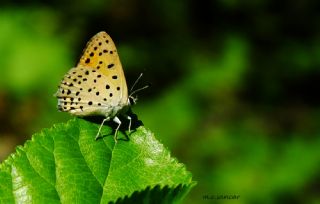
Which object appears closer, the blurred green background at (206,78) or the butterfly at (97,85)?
the butterfly at (97,85)

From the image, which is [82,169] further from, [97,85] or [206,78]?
[206,78]

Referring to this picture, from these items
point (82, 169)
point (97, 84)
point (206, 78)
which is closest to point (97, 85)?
point (97, 84)

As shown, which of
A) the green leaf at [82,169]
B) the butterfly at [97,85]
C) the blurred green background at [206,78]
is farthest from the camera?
the blurred green background at [206,78]

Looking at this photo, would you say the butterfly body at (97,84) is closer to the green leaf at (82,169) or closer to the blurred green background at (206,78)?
the green leaf at (82,169)

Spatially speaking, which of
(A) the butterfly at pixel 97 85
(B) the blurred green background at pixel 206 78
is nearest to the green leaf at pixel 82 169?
(A) the butterfly at pixel 97 85

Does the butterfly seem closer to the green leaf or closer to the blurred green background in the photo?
the green leaf

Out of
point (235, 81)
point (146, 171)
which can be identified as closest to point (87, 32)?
point (235, 81)

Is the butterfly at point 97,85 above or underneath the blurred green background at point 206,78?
underneath
